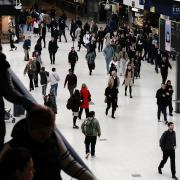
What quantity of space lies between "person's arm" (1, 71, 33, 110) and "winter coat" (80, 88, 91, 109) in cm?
1464

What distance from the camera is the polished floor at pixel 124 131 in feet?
44.2

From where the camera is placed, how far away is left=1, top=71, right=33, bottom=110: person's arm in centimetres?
265

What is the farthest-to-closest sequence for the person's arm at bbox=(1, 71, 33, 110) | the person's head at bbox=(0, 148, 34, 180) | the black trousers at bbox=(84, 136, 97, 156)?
the black trousers at bbox=(84, 136, 97, 156), the person's arm at bbox=(1, 71, 33, 110), the person's head at bbox=(0, 148, 34, 180)

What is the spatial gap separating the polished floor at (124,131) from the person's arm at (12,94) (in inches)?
394

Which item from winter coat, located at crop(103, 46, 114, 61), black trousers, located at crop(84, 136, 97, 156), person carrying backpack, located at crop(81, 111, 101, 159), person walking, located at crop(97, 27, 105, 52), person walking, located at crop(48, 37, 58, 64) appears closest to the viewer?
person carrying backpack, located at crop(81, 111, 101, 159)

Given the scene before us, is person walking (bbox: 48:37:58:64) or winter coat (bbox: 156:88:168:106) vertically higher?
person walking (bbox: 48:37:58:64)

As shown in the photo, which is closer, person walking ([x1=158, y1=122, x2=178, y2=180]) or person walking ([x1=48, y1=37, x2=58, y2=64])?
person walking ([x1=158, y1=122, x2=178, y2=180])

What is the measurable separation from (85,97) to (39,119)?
15.3m

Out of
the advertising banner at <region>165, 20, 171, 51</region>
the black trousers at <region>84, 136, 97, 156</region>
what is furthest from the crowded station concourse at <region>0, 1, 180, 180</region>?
the advertising banner at <region>165, 20, 171, 51</region>

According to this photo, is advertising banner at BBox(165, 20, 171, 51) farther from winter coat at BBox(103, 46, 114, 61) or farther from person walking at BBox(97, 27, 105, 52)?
person walking at BBox(97, 27, 105, 52)

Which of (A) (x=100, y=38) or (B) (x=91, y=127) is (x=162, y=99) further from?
(A) (x=100, y=38)

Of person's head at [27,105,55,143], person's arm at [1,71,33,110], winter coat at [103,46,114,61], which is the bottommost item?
winter coat at [103,46,114,61]

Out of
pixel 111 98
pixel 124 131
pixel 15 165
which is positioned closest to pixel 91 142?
pixel 124 131

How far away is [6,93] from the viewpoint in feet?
9.04
